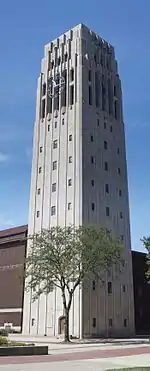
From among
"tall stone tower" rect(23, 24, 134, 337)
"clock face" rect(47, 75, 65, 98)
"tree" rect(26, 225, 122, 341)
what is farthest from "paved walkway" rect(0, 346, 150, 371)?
"clock face" rect(47, 75, 65, 98)

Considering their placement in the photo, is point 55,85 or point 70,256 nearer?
point 70,256

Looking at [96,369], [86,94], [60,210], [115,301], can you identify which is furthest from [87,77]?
[96,369]

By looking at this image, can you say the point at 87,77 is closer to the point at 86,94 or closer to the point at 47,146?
the point at 86,94

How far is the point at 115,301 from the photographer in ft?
173

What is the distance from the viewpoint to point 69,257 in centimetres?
4244

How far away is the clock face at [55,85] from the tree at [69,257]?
27081mm

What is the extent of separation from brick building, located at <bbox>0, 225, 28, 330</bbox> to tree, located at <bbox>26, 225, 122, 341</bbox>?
1369 centimetres

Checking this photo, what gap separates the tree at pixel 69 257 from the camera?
4225cm

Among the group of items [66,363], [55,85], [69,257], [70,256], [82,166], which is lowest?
[66,363]

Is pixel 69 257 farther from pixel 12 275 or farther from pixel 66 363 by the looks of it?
pixel 66 363

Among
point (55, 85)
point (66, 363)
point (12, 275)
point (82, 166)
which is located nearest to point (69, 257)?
point (82, 166)

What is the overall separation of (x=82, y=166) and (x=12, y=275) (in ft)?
67.3

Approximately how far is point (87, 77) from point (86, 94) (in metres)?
3.57

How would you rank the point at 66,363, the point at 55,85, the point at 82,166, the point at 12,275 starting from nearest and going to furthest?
the point at 66,363, the point at 82,166, the point at 12,275, the point at 55,85
